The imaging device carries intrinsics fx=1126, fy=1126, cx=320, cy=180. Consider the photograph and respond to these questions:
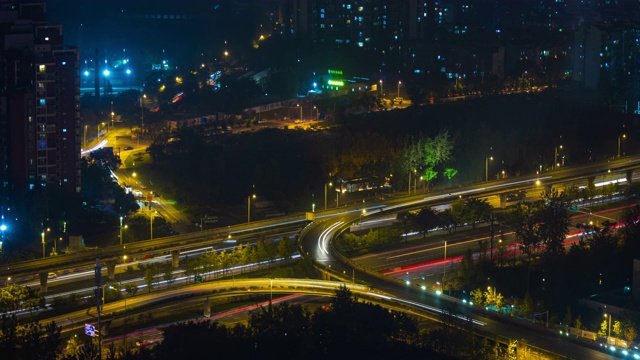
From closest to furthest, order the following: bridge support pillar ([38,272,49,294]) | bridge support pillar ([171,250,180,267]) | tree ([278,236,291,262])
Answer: bridge support pillar ([38,272,49,294]), bridge support pillar ([171,250,180,267]), tree ([278,236,291,262])

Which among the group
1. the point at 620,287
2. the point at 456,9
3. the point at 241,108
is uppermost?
the point at 456,9

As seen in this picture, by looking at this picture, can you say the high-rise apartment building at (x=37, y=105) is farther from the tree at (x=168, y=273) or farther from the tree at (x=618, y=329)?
the tree at (x=618, y=329)

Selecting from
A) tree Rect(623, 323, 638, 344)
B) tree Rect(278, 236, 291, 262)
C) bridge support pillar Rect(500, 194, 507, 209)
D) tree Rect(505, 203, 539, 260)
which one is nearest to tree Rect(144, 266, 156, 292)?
tree Rect(278, 236, 291, 262)

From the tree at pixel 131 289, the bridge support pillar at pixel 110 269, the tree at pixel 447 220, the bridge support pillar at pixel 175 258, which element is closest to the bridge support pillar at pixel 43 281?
the bridge support pillar at pixel 110 269

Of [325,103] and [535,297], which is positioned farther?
[325,103]

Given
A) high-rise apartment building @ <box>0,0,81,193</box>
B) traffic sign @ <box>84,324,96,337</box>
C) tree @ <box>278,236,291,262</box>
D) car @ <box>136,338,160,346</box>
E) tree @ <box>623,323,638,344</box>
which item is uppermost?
high-rise apartment building @ <box>0,0,81,193</box>

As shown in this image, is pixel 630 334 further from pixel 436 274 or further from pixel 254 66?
pixel 254 66

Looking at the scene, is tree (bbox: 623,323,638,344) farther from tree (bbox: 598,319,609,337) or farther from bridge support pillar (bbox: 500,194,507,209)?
bridge support pillar (bbox: 500,194,507,209)

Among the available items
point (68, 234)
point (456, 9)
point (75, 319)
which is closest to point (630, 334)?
point (75, 319)
